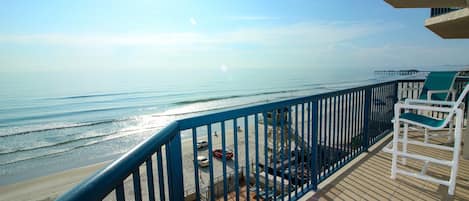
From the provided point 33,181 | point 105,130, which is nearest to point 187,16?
point 105,130

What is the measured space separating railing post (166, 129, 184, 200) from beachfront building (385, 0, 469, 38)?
139 inches

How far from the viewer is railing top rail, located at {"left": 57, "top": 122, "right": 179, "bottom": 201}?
0.47 metres

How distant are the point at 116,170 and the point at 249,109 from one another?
1036 mm

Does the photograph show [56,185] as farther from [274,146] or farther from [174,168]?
[174,168]

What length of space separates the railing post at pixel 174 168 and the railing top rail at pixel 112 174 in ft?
0.50

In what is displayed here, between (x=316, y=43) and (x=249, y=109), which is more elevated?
(x=316, y=43)

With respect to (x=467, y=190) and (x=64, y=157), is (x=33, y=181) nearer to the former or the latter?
(x=64, y=157)

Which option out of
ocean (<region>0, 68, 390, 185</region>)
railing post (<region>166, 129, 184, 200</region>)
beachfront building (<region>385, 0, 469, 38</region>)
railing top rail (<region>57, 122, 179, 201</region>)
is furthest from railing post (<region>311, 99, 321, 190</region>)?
ocean (<region>0, 68, 390, 185</region>)

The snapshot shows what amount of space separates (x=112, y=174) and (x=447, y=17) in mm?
4121

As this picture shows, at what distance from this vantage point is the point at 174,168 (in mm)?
1065

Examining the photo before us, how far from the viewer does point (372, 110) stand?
3.25m

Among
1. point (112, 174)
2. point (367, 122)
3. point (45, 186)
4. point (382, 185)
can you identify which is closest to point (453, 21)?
point (367, 122)

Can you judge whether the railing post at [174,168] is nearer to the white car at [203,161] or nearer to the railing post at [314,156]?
the railing post at [314,156]

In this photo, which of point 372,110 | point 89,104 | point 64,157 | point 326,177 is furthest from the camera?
point 89,104
